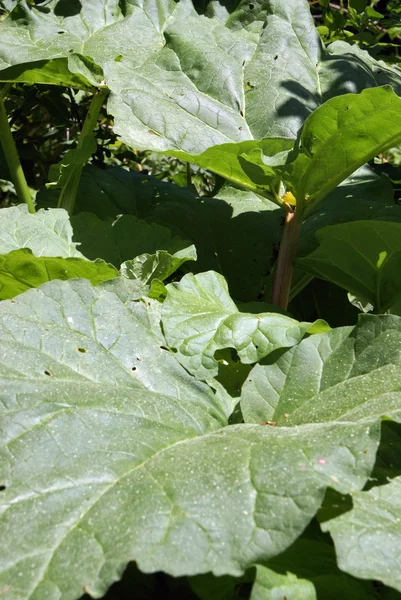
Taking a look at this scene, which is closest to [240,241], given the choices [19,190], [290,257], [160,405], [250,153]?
[290,257]

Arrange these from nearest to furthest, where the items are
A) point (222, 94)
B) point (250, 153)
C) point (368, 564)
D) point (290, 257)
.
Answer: point (368, 564) → point (250, 153) → point (290, 257) → point (222, 94)

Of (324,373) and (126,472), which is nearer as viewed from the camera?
(126,472)

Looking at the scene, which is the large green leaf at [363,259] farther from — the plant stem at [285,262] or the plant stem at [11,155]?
the plant stem at [11,155]

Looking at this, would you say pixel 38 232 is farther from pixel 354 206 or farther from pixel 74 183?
pixel 354 206

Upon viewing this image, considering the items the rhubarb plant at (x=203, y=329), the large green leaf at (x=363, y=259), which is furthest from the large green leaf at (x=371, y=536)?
the large green leaf at (x=363, y=259)

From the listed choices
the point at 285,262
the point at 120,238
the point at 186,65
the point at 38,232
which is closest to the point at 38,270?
the point at 38,232

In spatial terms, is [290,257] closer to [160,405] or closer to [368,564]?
[160,405]
